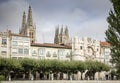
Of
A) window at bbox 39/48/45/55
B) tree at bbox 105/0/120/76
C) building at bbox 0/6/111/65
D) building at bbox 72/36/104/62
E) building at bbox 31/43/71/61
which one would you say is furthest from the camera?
building at bbox 72/36/104/62

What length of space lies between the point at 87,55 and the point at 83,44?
3.06m

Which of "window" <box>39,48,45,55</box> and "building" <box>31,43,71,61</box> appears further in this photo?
→ "window" <box>39,48,45,55</box>

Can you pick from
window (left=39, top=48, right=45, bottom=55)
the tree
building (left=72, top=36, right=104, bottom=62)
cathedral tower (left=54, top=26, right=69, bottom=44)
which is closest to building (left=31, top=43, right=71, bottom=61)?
window (left=39, top=48, right=45, bottom=55)

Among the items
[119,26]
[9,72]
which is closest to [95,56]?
[9,72]

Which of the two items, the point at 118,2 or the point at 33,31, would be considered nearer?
the point at 118,2

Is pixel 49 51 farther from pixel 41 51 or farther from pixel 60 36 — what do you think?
pixel 60 36

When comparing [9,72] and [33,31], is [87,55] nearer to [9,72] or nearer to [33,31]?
[33,31]

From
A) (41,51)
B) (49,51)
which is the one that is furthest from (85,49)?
(41,51)

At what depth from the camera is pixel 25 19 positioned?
98.8 meters

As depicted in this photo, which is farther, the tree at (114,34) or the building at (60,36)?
the building at (60,36)

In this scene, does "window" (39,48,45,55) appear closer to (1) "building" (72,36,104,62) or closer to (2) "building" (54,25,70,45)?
(1) "building" (72,36,104,62)

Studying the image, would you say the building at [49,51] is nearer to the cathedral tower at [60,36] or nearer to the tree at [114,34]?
the cathedral tower at [60,36]

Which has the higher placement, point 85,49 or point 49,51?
point 85,49

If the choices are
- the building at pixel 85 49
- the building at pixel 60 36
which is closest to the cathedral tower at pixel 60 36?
the building at pixel 60 36
